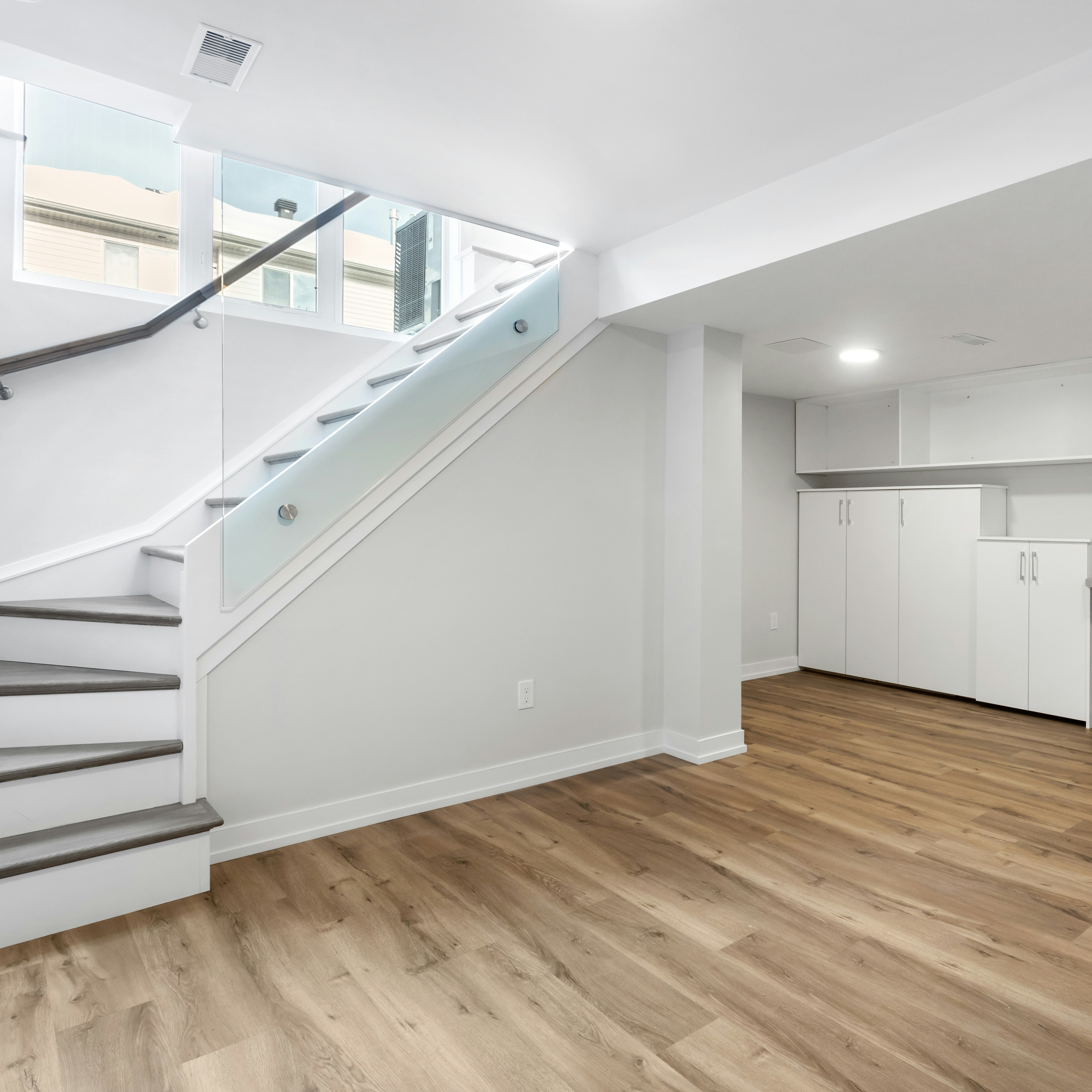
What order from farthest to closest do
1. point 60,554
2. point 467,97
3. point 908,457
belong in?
point 908,457
point 60,554
point 467,97

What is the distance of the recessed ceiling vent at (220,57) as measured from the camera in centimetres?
188

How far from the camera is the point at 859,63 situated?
6.31 ft

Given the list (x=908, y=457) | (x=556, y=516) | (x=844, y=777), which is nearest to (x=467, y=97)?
(x=556, y=516)

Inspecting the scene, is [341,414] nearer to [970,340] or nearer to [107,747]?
[107,747]

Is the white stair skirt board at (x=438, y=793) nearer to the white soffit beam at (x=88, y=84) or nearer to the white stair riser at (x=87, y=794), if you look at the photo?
the white stair riser at (x=87, y=794)

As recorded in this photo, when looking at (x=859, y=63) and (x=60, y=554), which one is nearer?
(x=859, y=63)

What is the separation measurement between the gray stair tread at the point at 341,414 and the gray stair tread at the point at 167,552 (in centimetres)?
65

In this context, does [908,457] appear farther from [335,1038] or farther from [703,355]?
[335,1038]

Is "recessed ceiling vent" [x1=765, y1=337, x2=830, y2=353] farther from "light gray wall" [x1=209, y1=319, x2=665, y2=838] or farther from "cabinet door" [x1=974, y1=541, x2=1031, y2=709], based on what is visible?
"cabinet door" [x1=974, y1=541, x2=1031, y2=709]

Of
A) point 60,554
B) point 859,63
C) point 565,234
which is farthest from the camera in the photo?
point 565,234

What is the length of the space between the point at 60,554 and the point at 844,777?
346 cm

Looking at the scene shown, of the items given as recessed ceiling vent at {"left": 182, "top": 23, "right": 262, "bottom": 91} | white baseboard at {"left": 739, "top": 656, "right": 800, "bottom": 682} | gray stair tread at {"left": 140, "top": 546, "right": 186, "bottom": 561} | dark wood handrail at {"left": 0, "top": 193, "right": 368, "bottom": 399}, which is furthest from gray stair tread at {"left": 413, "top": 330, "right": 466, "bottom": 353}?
white baseboard at {"left": 739, "top": 656, "right": 800, "bottom": 682}

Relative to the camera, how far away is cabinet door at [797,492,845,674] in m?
5.50

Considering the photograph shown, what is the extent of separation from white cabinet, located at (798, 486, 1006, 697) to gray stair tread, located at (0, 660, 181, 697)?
179 inches
